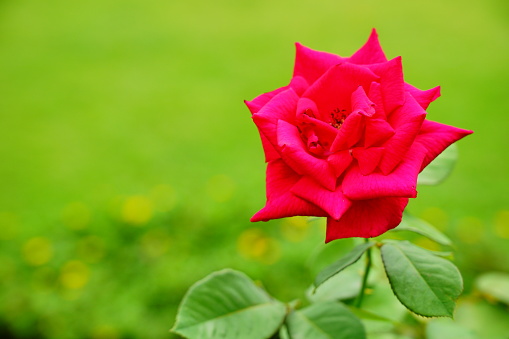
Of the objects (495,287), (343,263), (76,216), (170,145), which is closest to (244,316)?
(343,263)

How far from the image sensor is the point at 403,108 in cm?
50

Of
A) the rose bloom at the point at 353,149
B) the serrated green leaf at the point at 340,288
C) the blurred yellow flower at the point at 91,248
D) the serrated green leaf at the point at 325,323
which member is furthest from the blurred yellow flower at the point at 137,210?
the rose bloom at the point at 353,149

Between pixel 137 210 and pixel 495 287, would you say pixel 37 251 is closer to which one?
pixel 137 210

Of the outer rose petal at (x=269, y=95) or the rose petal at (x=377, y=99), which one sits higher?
the outer rose petal at (x=269, y=95)

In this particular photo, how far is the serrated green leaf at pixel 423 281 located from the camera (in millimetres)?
511

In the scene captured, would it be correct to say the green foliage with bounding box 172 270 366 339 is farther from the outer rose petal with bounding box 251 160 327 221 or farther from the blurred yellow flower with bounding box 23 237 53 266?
the blurred yellow flower with bounding box 23 237 53 266

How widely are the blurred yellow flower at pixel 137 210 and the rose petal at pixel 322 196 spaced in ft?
4.79

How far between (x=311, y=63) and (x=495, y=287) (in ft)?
1.75

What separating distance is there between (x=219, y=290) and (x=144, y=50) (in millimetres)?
2537

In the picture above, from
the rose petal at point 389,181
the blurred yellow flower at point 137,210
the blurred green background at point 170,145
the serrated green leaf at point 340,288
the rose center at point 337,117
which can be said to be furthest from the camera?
the blurred yellow flower at point 137,210

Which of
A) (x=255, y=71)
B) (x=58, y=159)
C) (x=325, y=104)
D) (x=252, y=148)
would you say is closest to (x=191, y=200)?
(x=252, y=148)

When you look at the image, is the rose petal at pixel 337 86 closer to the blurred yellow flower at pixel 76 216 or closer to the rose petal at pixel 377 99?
the rose petal at pixel 377 99

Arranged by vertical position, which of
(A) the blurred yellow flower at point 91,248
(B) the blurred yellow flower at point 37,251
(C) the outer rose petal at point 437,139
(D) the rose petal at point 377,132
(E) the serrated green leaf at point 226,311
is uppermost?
(D) the rose petal at point 377,132

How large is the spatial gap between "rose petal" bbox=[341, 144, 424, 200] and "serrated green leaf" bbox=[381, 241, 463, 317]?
0.39 feet
